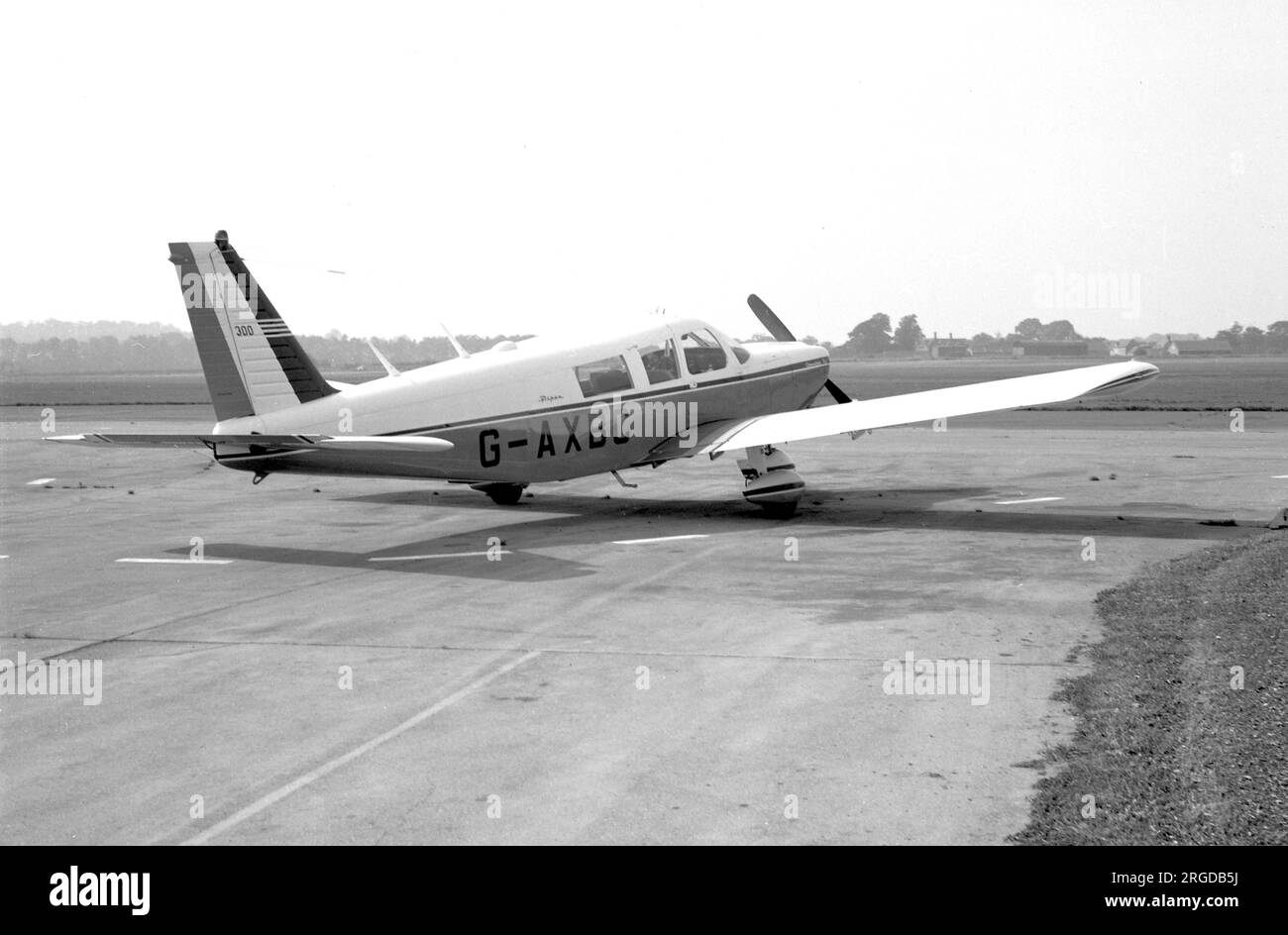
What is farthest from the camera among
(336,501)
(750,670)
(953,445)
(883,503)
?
(953,445)

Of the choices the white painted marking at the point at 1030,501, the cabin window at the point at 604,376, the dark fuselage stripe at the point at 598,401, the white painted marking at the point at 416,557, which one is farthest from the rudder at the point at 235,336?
the white painted marking at the point at 1030,501

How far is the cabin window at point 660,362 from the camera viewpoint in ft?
65.0

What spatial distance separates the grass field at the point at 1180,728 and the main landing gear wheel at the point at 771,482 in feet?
23.7

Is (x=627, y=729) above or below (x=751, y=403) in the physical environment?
below

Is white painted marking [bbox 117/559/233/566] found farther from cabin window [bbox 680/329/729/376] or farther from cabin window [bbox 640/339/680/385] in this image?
cabin window [bbox 680/329/729/376]

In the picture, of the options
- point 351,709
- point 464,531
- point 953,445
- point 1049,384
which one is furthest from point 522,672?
point 953,445

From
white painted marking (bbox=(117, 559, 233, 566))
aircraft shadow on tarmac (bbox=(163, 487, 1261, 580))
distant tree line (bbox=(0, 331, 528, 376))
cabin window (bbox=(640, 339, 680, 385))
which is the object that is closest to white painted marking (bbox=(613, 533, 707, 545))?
aircraft shadow on tarmac (bbox=(163, 487, 1261, 580))

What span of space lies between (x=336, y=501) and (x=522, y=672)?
1324cm

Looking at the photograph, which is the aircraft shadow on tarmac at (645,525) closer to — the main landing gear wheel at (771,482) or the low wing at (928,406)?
the main landing gear wheel at (771,482)

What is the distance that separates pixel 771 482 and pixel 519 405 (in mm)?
4242
